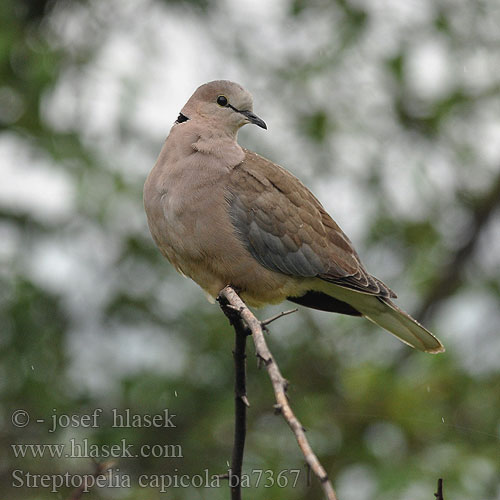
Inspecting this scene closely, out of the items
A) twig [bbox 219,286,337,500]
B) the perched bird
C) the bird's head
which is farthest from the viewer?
the bird's head

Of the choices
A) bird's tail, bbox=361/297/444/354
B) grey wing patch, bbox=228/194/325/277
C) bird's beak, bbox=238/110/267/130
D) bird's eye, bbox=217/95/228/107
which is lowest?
bird's tail, bbox=361/297/444/354

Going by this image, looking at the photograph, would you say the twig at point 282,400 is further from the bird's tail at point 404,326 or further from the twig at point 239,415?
the bird's tail at point 404,326

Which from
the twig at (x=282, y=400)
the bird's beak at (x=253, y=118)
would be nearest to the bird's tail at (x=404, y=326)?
the bird's beak at (x=253, y=118)

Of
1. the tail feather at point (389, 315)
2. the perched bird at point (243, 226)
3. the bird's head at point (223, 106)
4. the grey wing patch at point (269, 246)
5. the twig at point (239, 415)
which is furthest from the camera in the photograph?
the tail feather at point (389, 315)

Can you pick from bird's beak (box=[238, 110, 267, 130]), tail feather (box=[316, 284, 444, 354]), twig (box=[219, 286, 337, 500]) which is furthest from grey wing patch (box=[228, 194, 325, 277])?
twig (box=[219, 286, 337, 500])

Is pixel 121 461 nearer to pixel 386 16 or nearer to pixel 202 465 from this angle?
pixel 202 465

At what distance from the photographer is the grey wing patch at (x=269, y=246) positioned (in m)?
3.21

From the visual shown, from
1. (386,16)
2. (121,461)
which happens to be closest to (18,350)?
(121,461)

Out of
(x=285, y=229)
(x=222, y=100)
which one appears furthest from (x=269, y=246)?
(x=222, y=100)

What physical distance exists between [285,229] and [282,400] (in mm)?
1747

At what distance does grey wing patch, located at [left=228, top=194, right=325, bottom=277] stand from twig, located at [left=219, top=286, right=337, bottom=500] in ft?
3.06

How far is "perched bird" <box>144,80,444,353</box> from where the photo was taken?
3.07 meters

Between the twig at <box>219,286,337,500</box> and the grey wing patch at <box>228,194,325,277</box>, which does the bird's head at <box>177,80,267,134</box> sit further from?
the twig at <box>219,286,337,500</box>

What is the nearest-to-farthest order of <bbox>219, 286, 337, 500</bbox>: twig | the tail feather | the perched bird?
<bbox>219, 286, 337, 500</bbox>: twig
the perched bird
the tail feather
